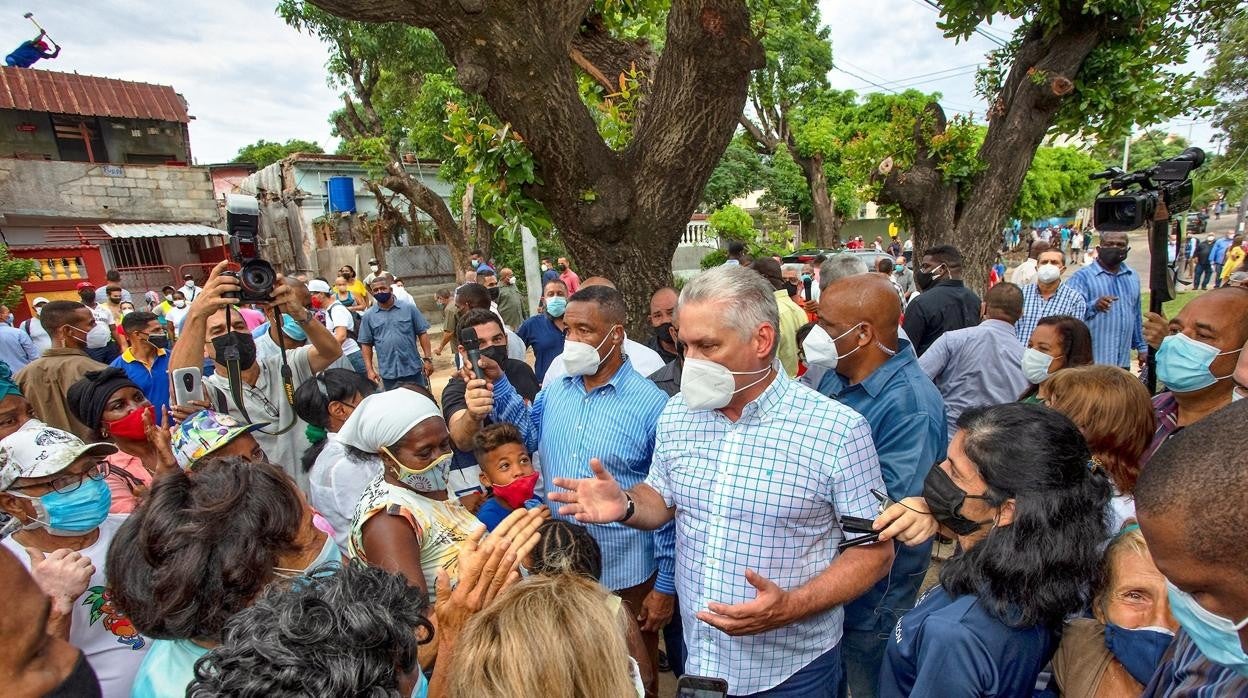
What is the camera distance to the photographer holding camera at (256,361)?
9.71ft

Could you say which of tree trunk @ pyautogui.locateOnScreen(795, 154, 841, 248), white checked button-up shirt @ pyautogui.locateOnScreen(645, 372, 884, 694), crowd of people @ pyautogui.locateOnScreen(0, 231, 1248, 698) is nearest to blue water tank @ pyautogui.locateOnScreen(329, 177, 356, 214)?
tree trunk @ pyautogui.locateOnScreen(795, 154, 841, 248)

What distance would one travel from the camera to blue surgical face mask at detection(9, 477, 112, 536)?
196cm

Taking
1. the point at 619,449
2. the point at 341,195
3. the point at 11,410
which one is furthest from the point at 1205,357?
the point at 341,195

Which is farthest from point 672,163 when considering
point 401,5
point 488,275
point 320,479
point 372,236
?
point 372,236

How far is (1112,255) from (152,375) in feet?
23.6

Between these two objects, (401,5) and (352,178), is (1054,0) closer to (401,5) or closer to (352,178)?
(401,5)

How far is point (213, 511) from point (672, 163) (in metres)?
3.57

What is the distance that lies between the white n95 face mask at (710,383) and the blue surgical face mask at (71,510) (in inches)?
80.4

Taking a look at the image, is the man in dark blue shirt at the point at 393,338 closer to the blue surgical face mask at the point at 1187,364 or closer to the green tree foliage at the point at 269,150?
the blue surgical face mask at the point at 1187,364

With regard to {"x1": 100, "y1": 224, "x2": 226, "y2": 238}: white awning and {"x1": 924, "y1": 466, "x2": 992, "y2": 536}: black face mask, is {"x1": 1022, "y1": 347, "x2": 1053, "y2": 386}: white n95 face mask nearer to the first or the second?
{"x1": 924, "y1": 466, "x2": 992, "y2": 536}: black face mask

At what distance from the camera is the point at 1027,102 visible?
21.2 feet

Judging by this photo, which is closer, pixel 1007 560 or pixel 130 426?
pixel 1007 560

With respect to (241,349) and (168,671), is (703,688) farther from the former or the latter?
(241,349)

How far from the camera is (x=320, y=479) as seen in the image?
9.11 feet
